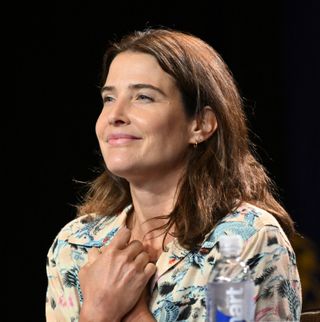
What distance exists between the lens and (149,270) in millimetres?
2346

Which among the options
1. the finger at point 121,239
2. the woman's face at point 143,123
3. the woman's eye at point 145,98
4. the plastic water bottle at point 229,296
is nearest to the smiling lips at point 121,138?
the woman's face at point 143,123

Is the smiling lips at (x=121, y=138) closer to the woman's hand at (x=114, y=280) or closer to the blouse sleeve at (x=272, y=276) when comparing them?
the woman's hand at (x=114, y=280)

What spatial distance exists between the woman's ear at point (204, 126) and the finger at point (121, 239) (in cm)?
32

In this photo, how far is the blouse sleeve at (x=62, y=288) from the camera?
2.50 meters

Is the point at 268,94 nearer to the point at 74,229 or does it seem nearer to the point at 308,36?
the point at 308,36

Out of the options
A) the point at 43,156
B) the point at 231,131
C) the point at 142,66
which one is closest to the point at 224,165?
the point at 231,131

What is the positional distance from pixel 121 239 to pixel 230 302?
814 millimetres

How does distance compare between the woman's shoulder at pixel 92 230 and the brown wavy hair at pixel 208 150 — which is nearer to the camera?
the brown wavy hair at pixel 208 150

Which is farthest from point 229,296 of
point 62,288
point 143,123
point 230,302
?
point 62,288

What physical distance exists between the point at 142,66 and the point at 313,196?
2.45 meters

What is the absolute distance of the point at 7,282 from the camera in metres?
4.25

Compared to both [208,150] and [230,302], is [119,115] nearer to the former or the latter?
[208,150]

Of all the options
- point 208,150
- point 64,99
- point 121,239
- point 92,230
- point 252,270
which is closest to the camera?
point 252,270

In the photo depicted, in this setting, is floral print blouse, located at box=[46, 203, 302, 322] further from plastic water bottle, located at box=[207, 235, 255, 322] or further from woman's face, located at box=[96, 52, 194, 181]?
plastic water bottle, located at box=[207, 235, 255, 322]
